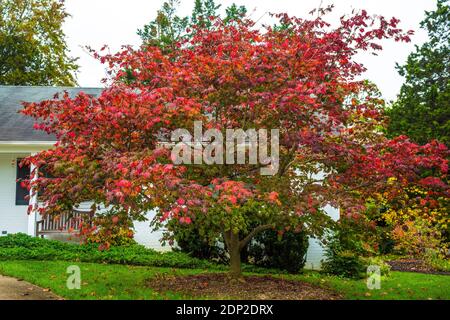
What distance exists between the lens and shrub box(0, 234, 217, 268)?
10.9 m

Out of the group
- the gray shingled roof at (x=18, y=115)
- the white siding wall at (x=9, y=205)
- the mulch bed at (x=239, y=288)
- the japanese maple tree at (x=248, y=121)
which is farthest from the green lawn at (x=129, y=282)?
the gray shingled roof at (x=18, y=115)

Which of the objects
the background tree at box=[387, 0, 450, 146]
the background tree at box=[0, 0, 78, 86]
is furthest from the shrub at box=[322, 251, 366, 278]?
the background tree at box=[0, 0, 78, 86]

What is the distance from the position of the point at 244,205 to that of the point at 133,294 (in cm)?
226

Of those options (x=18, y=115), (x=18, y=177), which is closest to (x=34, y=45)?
(x=18, y=115)

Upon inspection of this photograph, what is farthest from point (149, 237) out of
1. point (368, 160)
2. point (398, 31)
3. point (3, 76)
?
point (3, 76)

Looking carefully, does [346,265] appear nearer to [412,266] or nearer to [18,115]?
[412,266]

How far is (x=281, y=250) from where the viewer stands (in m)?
11.4

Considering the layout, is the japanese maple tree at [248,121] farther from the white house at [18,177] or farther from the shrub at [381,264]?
the white house at [18,177]

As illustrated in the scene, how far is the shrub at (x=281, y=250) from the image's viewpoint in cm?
1136

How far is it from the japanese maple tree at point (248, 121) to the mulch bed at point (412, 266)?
604 centimetres

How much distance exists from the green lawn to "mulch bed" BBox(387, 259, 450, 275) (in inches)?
54.2

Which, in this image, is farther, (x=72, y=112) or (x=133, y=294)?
(x=133, y=294)
